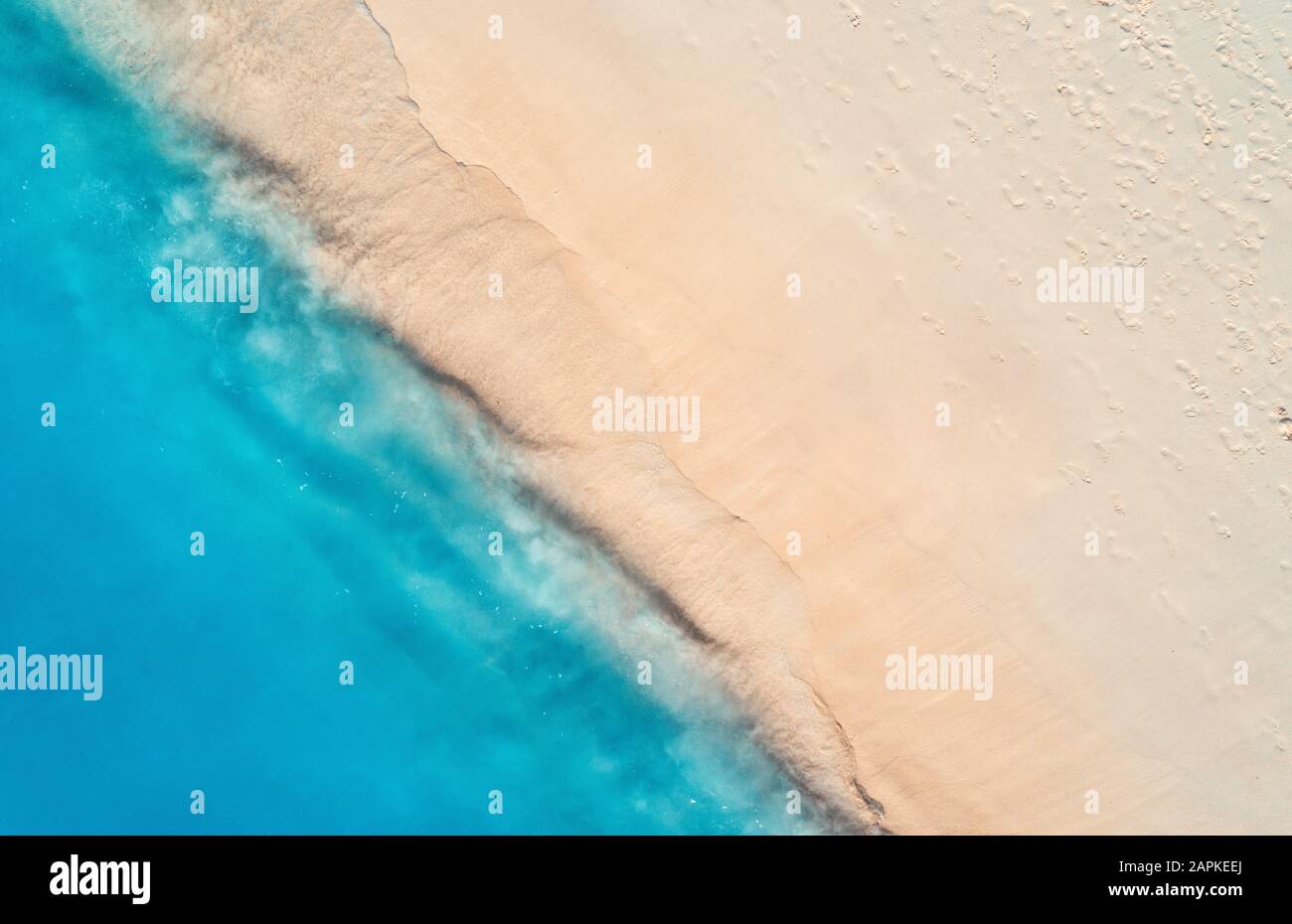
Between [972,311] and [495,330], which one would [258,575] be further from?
[972,311]

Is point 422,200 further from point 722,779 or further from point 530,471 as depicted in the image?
point 722,779

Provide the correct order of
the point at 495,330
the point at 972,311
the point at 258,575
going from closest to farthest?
1. the point at 972,311
2. the point at 495,330
3. the point at 258,575

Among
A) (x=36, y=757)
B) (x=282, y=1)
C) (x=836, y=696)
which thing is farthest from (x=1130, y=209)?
(x=36, y=757)

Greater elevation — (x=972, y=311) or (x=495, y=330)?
(x=495, y=330)

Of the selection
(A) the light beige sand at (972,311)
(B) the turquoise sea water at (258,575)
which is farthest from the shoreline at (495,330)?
(B) the turquoise sea water at (258,575)

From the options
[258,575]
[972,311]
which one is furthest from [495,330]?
[972,311]

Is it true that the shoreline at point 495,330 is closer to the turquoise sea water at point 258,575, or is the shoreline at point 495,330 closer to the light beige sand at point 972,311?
the light beige sand at point 972,311

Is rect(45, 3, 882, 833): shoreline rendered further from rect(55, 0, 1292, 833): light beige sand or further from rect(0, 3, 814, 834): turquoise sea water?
rect(0, 3, 814, 834): turquoise sea water
